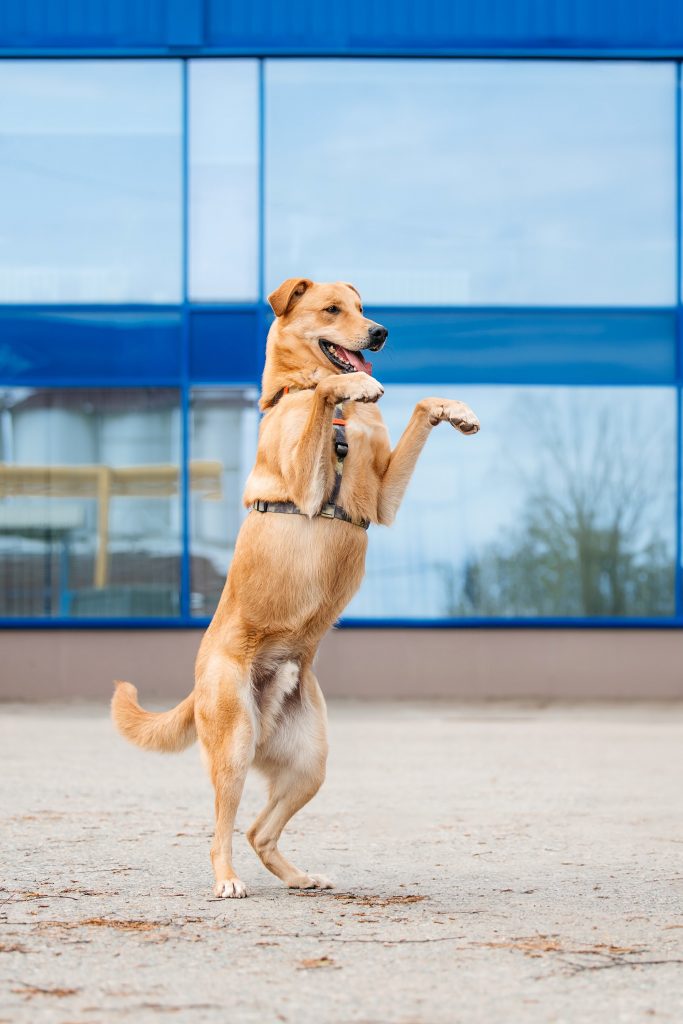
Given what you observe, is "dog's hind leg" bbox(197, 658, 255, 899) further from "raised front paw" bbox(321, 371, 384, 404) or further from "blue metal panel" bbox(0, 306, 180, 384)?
"blue metal panel" bbox(0, 306, 180, 384)

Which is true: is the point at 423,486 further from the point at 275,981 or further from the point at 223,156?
the point at 275,981

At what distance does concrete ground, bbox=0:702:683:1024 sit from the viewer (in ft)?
12.4

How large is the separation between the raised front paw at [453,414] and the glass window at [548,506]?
30.0ft

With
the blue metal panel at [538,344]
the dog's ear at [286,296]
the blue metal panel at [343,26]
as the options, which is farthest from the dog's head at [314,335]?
the blue metal panel at [343,26]

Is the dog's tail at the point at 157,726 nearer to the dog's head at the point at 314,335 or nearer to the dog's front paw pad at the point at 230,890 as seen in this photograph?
the dog's front paw pad at the point at 230,890

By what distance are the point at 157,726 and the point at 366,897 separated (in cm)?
106

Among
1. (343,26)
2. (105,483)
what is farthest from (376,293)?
(105,483)

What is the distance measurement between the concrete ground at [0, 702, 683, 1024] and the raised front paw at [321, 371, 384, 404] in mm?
1796

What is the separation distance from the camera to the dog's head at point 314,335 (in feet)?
18.1

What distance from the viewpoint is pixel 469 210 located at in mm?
14648

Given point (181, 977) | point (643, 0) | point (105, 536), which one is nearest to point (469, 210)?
point (643, 0)

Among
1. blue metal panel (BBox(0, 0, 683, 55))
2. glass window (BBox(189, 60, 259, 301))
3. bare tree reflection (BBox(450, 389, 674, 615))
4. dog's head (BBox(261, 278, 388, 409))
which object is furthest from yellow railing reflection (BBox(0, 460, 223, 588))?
dog's head (BBox(261, 278, 388, 409))

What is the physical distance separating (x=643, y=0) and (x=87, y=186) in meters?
5.99

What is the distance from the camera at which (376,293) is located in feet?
47.2
